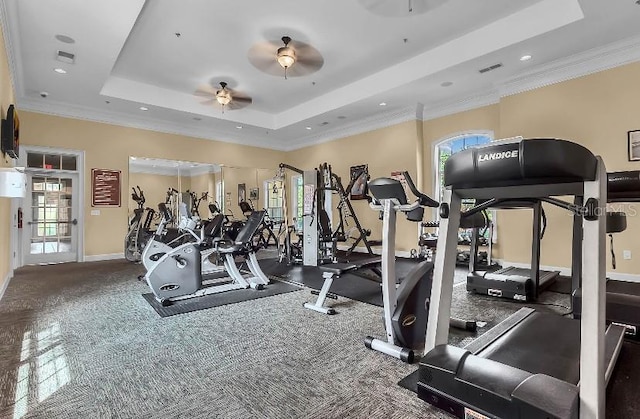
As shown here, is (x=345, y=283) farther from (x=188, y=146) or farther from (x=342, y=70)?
(x=188, y=146)

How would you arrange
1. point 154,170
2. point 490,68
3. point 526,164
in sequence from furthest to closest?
point 154,170 < point 490,68 < point 526,164

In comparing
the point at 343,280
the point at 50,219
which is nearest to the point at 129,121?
the point at 50,219

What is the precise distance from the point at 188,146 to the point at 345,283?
243 inches

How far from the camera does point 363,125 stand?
8.34 m

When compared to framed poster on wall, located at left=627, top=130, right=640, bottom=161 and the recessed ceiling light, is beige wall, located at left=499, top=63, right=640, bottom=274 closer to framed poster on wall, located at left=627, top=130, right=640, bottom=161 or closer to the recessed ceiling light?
framed poster on wall, located at left=627, top=130, right=640, bottom=161

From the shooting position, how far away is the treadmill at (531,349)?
4.30 feet

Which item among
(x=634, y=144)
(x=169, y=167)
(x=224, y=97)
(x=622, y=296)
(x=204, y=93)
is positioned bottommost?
(x=622, y=296)

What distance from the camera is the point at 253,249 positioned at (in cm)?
456

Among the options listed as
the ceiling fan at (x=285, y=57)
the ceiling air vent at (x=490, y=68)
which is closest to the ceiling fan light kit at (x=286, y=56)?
the ceiling fan at (x=285, y=57)

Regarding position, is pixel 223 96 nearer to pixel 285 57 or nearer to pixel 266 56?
pixel 266 56

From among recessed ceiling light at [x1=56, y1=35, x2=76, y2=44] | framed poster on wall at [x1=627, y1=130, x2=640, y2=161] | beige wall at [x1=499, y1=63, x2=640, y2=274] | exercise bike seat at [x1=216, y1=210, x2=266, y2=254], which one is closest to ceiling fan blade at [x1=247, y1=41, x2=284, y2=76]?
exercise bike seat at [x1=216, y1=210, x2=266, y2=254]

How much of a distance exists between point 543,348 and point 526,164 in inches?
54.6

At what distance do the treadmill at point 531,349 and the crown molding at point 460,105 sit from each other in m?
5.44

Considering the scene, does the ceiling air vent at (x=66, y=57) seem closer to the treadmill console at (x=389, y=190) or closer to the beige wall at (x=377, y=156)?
the treadmill console at (x=389, y=190)
